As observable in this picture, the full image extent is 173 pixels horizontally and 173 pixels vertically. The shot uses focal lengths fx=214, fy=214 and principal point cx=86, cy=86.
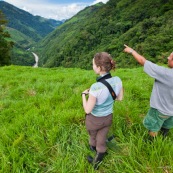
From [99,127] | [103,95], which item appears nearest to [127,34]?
[99,127]

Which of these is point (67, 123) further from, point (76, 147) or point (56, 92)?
point (56, 92)

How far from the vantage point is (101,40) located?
102 meters

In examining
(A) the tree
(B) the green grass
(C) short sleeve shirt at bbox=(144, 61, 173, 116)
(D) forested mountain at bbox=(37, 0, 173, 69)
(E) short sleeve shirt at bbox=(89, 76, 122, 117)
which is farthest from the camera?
(D) forested mountain at bbox=(37, 0, 173, 69)

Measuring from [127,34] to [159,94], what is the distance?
78.2m

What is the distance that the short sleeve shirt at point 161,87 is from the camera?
10.0 ft

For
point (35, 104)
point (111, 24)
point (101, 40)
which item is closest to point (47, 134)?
point (35, 104)

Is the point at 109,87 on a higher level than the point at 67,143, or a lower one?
higher

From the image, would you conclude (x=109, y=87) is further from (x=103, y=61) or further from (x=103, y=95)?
(x=103, y=61)

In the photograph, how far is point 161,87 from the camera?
130 inches

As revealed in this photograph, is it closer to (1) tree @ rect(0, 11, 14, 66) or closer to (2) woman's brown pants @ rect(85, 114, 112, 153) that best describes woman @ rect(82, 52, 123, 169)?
(2) woman's brown pants @ rect(85, 114, 112, 153)

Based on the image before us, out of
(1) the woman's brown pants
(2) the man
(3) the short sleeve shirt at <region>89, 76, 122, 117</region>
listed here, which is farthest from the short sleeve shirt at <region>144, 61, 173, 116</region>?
(1) the woman's brown pants

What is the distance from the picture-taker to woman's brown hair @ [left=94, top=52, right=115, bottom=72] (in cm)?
307

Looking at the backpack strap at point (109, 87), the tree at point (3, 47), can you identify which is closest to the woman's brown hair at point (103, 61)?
the backpack strap at point (109, 87)

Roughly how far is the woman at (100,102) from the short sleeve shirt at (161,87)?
53 centimetres
